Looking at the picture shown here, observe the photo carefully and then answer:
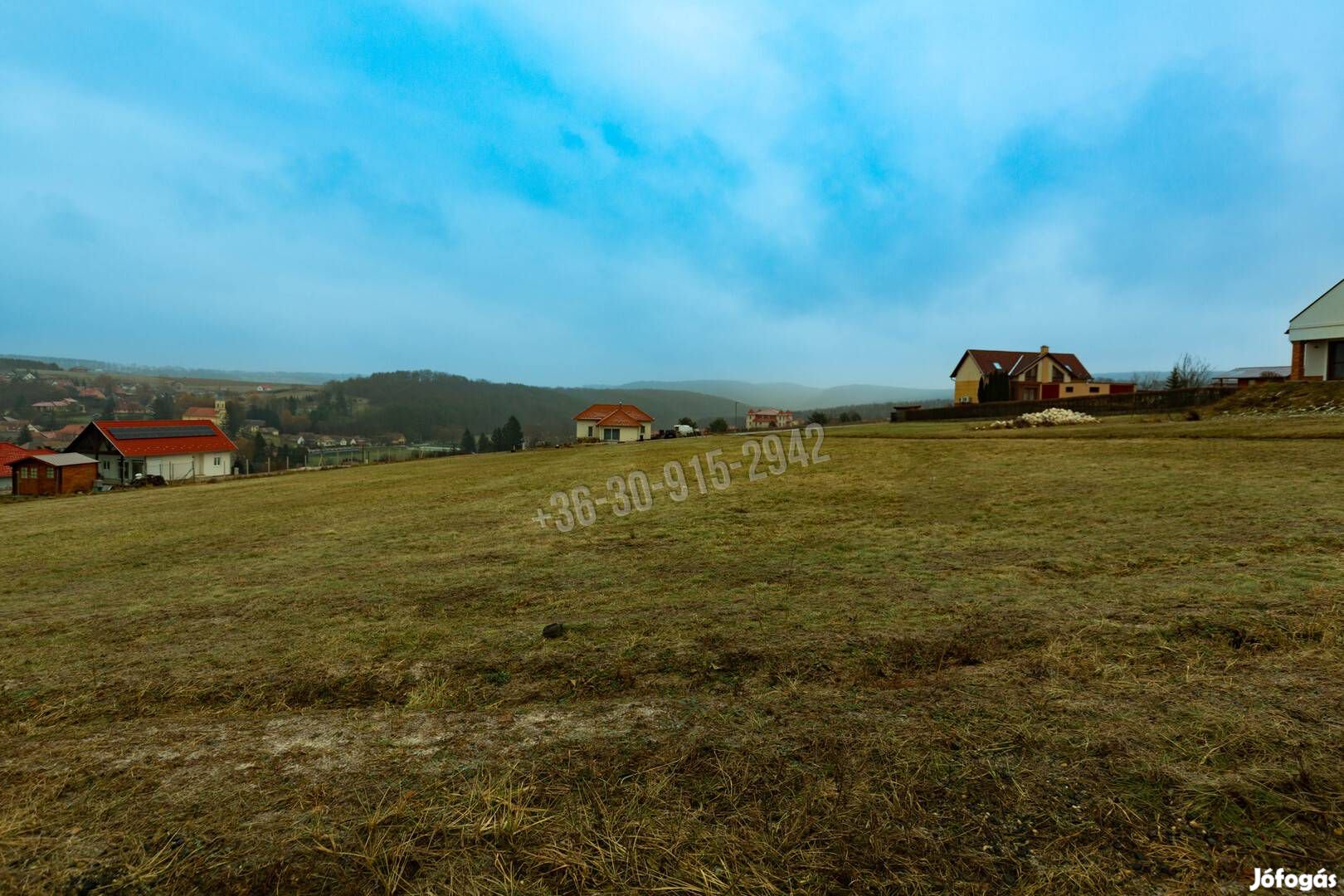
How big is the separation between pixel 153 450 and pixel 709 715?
199 ft

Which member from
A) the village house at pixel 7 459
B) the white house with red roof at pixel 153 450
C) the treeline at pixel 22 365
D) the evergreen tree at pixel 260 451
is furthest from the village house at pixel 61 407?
the white house with red roof at pixel 153 450

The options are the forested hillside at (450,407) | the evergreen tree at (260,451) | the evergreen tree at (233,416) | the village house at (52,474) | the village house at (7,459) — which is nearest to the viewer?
the village house at (52,474)

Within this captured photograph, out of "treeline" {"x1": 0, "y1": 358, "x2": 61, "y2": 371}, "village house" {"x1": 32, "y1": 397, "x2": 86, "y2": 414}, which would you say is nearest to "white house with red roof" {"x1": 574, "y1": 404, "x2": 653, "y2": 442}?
"village house" {"x1": 32, "y1": 397, "x2": 86, "y2": 414}

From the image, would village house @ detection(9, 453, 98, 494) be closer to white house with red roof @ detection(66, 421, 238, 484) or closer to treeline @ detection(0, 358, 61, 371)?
white house with red roof @ detection(66, 421, 238, 484)

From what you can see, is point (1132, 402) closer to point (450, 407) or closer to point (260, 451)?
point (260, 451)

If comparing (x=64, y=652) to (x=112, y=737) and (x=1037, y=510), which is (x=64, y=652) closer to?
(x=112, y=737)

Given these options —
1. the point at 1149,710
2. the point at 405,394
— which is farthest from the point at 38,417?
the point at 1149,710

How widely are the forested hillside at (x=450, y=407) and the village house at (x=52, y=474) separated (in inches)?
3097

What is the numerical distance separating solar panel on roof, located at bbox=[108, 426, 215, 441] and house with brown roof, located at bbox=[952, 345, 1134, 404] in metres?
65.3

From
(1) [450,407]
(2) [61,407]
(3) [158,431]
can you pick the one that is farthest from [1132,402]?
(2) [61,407]

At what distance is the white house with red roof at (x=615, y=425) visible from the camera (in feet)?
182

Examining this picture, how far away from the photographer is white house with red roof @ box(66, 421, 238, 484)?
4716 centimetres

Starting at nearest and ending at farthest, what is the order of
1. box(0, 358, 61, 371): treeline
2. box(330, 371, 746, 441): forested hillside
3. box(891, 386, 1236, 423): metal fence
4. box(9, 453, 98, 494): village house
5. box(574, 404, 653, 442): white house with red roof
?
box(891, 386, 1236, 423): metal fence < box(9, 453, 98, 494): village house < box(574, 404, 653, 442): white house with red roof < box(330, 371, 746, 441): forested hillside < box(0, 358, 61, 371): treeline

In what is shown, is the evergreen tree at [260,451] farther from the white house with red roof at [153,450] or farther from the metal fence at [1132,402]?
the metal fence at [1132,402]
